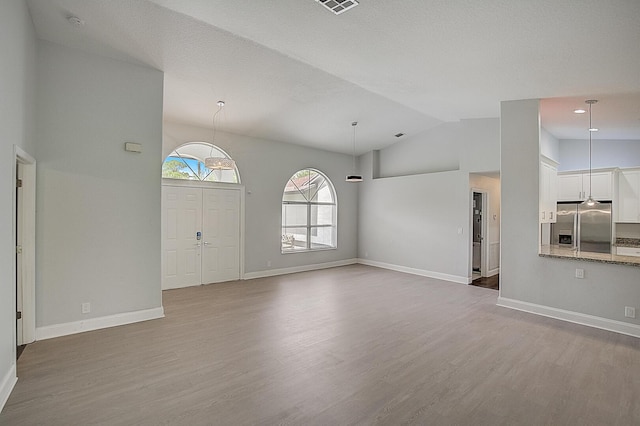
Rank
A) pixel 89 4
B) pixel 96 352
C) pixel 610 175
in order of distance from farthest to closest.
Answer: pixel 610 175
pixel 96 352
pixel 89 4

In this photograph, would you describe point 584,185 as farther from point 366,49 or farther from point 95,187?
point 95,187

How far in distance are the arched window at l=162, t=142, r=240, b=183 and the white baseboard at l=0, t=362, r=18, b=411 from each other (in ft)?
12.6

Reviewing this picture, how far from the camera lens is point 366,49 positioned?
12.5 feet

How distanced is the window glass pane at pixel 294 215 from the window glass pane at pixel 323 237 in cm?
43

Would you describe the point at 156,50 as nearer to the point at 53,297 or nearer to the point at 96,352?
the point at 53,297

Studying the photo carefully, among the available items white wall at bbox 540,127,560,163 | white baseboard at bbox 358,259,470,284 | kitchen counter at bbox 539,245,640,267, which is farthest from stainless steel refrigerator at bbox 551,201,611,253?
white baseboard at bbox 358,259,470,284

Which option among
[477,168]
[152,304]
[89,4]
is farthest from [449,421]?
[477,168]

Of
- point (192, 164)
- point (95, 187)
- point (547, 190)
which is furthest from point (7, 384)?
point (547, 190)

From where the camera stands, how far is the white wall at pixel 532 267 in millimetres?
4168

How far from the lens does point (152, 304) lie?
14.4ft

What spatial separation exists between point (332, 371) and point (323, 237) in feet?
19.0

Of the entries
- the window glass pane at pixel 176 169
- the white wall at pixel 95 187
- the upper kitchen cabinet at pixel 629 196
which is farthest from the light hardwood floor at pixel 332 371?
the upper kitchen cabinet at pixel 629 196

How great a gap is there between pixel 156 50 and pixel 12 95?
166 cm

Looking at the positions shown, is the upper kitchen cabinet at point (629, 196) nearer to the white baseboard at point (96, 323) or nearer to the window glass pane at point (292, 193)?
the window glass pane at point (292, 193)
